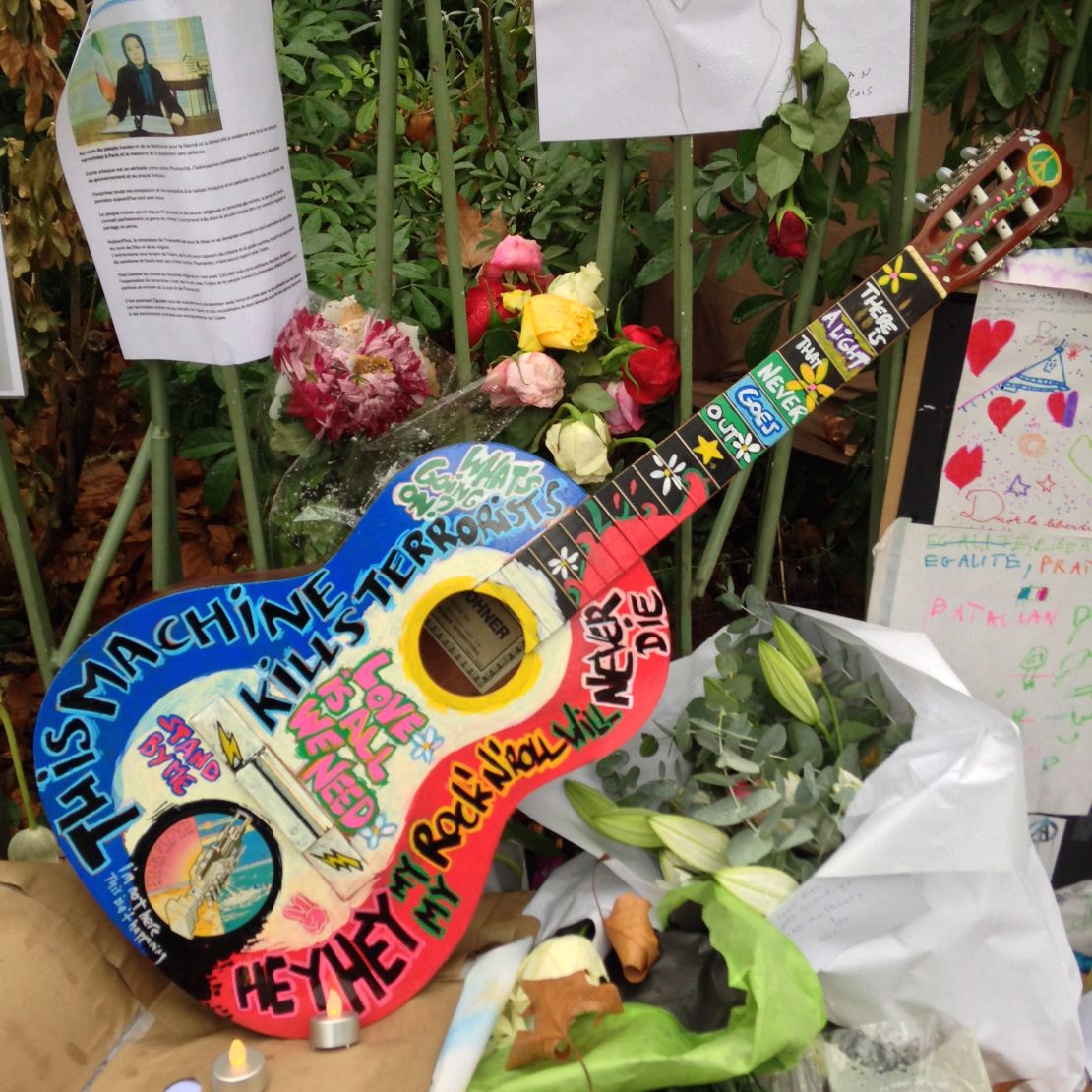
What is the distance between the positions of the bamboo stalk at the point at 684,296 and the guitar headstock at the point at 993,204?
0.23 metres

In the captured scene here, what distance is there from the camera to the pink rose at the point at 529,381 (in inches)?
40.2

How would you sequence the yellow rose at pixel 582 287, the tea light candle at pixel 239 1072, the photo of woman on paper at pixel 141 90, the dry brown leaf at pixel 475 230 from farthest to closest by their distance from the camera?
1. the dry brown leaf at pixel 475 230
2. the yellow rose at pixel 582 287
3. the photo of woman on paper at pixel 141 90
4. the tea light candle at pixel 239 1072

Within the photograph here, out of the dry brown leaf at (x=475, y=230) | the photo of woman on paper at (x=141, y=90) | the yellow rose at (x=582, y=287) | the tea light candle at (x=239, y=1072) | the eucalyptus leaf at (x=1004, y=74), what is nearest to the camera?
the tea light candle at (x=239, y=1072)

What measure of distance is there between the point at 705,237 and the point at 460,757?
2.56 feet

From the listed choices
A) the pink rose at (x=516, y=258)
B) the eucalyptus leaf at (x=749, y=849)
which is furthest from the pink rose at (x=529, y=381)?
the eucalyptus leaf at (x=749, y=849)

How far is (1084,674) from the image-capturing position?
47.4 inches

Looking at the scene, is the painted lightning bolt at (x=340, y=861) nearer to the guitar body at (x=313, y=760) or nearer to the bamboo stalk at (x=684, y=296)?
the guitar body at (x=313, y=760)

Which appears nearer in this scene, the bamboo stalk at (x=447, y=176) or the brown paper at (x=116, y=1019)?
the brown paper at (x=116, y=1019)

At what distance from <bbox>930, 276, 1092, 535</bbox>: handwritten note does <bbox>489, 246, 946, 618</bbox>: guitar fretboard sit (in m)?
0.11

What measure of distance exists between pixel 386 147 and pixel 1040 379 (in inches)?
29.3

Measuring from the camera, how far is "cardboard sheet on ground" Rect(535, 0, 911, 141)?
0.97 meters

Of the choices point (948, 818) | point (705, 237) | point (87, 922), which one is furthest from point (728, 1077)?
point (705, 237)

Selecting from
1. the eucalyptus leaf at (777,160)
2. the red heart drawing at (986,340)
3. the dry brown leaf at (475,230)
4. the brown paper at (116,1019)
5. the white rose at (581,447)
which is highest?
the eucalyptus leaf at (777,160)

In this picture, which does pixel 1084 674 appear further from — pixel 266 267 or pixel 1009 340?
pixel 266 267
